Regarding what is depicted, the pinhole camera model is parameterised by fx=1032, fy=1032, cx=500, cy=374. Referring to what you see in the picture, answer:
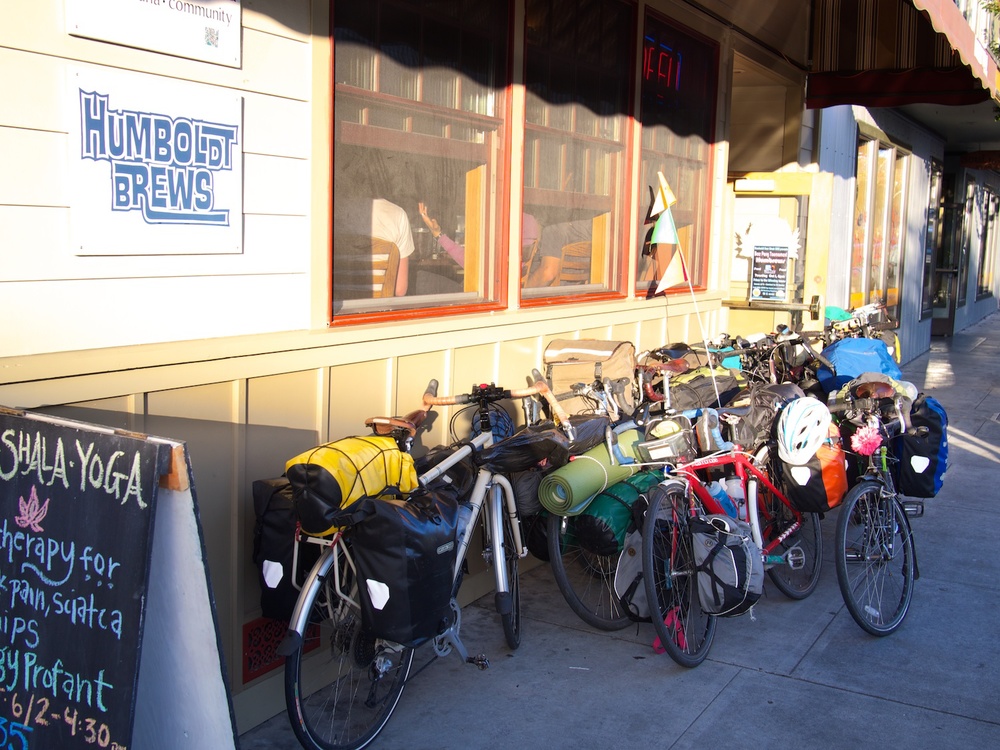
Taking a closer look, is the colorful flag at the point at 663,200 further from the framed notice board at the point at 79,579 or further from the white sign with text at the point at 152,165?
the framed notice board at the point at 79,579

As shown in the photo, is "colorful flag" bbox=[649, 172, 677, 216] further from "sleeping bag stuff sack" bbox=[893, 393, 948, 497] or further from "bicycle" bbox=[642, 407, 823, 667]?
"sleeping bag stuff sack" bbox=[893, 393, 948, 497]

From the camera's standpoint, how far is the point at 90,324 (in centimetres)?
324

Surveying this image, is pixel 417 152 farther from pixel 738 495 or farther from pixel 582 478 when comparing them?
Answer: pixel 738 495

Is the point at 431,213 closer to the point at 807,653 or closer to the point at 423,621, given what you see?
the point at 423,621

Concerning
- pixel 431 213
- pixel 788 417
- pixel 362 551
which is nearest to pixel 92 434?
pixel 362 551

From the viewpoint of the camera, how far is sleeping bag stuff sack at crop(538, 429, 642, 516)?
14.8 feet

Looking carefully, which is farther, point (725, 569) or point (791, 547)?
point (791, 547)

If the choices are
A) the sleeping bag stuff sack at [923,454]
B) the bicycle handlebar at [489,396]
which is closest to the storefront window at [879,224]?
the sleeping bag stuff sack at [923,454]

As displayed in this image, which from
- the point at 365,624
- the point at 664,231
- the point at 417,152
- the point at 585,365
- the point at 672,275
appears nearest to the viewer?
the point at 365,624

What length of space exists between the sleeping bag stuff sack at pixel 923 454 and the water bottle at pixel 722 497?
3.74 feet

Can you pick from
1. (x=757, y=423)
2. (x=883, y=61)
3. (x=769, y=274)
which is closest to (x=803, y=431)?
(x=757, y=423)

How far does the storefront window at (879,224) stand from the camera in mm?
12680

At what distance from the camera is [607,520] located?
4.57 meters

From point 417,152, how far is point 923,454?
297 centimetres
